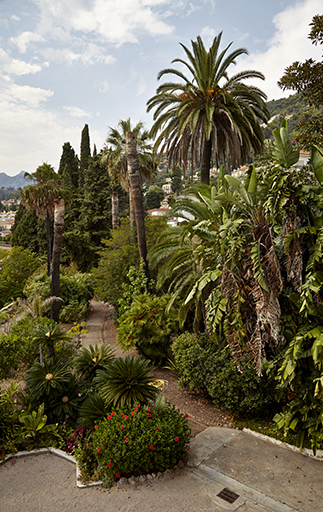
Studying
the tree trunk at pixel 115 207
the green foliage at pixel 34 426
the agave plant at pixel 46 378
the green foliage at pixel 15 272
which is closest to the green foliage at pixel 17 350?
the agave plant at pixel 46 378

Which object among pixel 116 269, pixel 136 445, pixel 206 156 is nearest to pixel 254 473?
pixel 136 445

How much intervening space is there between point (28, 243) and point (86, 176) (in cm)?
951

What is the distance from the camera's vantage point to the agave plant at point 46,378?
7711mm

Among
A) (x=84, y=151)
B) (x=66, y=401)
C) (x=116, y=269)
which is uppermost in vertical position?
(x=84, y=151)

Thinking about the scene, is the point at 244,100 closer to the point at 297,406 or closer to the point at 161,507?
the point at 297,406

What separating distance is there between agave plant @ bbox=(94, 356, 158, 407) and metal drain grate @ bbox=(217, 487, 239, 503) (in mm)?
2149

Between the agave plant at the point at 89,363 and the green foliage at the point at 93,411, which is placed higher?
the agave plant at the point at 89,363

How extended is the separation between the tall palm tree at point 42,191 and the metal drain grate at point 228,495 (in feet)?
60.5

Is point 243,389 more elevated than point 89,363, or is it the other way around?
point 89,363

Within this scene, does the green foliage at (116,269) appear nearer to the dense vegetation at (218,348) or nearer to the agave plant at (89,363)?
the dense vegetation at (218,348)

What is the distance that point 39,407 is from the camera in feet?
24.8

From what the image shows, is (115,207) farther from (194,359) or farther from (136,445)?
(136,445)

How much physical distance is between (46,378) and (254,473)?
15.7 ft

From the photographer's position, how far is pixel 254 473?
597 cm
